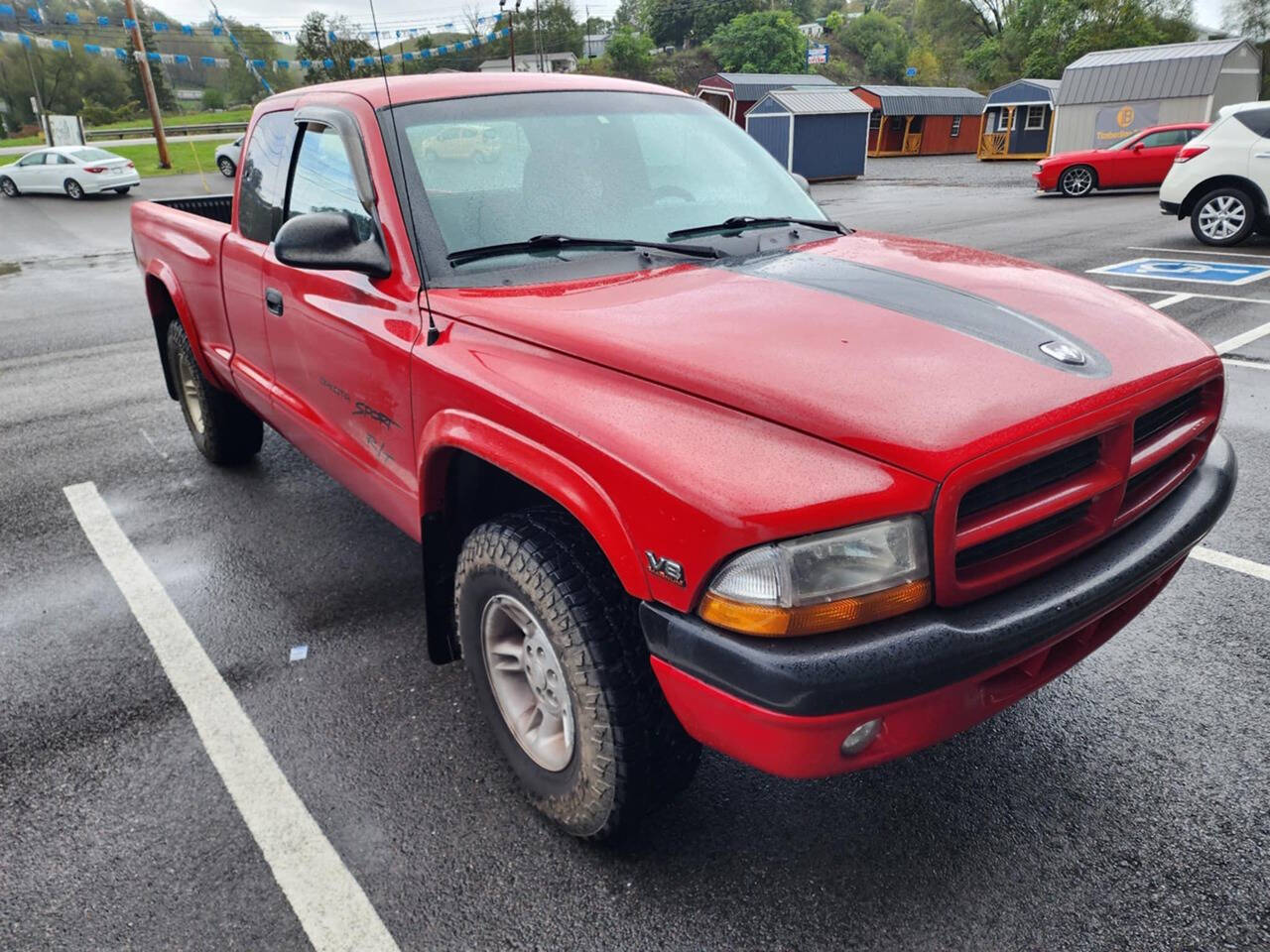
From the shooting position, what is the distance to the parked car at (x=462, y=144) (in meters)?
2.78

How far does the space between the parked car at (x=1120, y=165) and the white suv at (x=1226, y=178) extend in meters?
8.27

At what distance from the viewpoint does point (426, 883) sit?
2.20 meters

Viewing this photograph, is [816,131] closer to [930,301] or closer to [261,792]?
[930,301]

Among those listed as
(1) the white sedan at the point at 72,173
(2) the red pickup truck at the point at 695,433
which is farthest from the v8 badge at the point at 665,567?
(1) the white sedan at the point at 72,173

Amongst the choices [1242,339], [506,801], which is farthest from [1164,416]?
[1242,339]

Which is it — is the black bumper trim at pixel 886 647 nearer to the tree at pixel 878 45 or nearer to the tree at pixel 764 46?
the tree at pixel 764 46

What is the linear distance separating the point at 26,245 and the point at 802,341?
19270 millimetres

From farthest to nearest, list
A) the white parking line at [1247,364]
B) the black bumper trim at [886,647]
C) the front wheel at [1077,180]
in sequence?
the front wheel at [1077,180]
the white parking line at [1247,364]
the black bumper trim at [886,647]

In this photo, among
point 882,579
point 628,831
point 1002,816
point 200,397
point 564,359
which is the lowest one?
point 1002,816

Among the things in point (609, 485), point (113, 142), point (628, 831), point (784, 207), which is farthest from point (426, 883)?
point (113, 142)

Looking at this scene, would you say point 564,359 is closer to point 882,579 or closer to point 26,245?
point 882,579

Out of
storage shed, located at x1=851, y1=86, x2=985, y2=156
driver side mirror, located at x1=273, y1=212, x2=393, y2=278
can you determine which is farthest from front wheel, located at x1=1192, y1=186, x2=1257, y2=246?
storage shed, located at x1=851, y1=86, x2=985, y2=156

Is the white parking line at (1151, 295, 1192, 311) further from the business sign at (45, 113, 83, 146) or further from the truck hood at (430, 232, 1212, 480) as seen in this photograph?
the business sign at (45, 113, 83, 146)

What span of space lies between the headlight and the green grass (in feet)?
97.8
